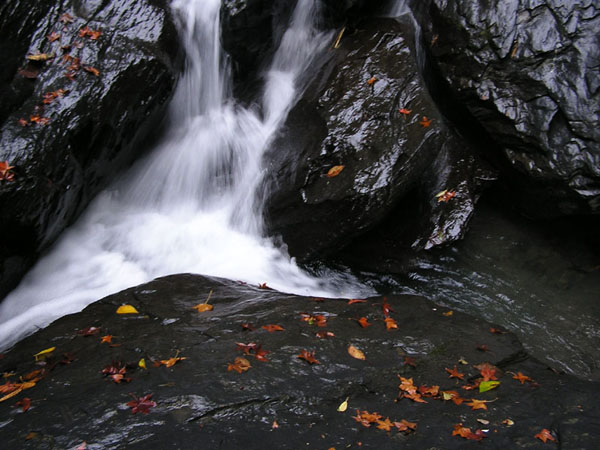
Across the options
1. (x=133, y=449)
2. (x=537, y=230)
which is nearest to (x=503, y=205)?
(x=537, y=230)

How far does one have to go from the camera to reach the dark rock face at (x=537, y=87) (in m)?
5.27

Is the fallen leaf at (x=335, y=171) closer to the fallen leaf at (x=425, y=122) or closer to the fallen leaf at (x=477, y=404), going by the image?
the fallen leaf at (x=425, y=122)

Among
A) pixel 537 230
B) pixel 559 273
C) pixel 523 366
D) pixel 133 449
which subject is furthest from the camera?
pixel 537 230

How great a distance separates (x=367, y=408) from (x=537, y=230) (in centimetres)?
421

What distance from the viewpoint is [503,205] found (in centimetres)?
633

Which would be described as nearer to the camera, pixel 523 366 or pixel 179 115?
pixel 523 366

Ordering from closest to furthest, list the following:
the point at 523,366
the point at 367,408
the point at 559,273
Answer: the point at 367,408
the point at 523,366
the point at 559,273

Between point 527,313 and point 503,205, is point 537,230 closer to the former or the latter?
point 503,205

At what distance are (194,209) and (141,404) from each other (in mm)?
3644

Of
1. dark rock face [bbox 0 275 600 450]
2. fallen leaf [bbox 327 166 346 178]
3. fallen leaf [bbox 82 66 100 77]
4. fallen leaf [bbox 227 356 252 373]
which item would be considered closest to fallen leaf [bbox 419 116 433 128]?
fallen leaf [bbox 327 166 346 178]

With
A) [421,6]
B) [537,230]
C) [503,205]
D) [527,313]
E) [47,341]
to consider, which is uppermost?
[421,6]

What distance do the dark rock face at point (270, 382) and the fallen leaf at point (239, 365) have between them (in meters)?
0.04

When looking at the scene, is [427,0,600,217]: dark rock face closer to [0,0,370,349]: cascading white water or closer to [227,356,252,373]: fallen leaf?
[0,0,370,349]: cascading white water

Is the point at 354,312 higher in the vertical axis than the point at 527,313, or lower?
higher
